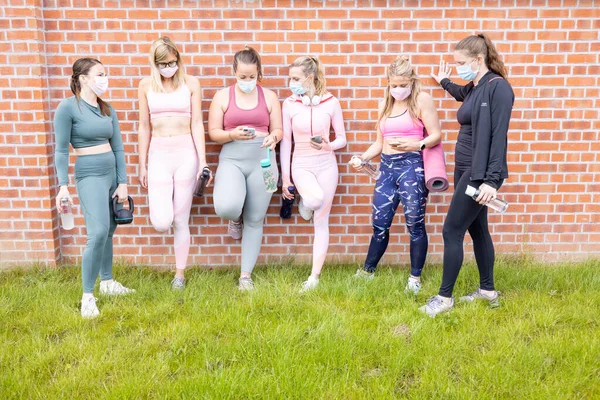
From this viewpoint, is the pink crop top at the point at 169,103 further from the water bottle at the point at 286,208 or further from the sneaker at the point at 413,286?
the sneaker at the point at 413,286

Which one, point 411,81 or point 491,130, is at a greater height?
point 411,81

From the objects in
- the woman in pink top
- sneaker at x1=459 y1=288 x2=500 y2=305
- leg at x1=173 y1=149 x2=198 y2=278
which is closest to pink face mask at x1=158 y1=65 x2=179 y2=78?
leg at x1=173 y1=149 x2=198 y2=278

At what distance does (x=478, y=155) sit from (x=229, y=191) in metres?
2.00

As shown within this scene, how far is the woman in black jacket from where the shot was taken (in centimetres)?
367

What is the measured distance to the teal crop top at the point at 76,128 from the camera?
393 centimetres

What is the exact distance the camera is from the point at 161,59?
4.34 metres

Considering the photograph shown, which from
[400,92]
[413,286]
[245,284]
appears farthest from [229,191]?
[413,286]

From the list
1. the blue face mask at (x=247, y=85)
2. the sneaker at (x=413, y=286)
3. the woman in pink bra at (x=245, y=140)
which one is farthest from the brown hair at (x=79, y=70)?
the sneaker at (x=413, y=286)

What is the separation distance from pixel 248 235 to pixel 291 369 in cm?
171

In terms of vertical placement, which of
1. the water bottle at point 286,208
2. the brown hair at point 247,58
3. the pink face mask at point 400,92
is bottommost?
the water bottle at point 286,208

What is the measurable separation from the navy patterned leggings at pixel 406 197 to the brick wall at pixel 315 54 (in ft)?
2.10

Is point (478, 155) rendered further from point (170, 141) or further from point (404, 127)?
point (170, 141)

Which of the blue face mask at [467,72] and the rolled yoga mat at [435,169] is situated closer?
the blue face mask at [467,72]

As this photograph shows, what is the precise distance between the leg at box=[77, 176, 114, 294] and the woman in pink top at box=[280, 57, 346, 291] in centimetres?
153
